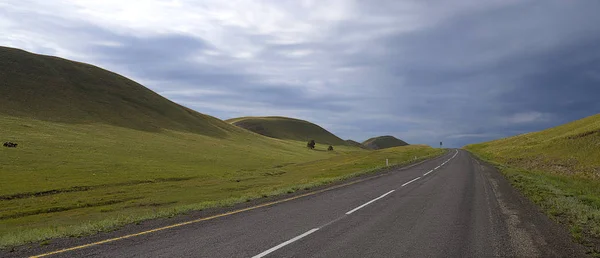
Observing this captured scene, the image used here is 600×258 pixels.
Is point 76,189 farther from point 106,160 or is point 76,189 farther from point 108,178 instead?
point 106,160

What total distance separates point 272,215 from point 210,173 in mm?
40801

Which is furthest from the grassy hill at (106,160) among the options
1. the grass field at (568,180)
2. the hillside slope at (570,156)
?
the hillside slope at (570,156)

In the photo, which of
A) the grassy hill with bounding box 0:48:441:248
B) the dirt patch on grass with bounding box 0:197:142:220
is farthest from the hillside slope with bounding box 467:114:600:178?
the dirt patch on grass with bounding box 0:197:142:220

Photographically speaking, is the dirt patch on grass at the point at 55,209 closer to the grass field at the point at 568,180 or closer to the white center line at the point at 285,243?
the white center line at the point at 285,243

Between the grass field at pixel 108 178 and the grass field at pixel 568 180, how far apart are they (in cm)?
1280

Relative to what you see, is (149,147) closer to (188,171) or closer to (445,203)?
(188,171)

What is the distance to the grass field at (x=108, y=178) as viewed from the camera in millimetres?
22109

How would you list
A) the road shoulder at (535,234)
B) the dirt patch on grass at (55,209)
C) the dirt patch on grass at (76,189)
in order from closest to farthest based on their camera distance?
the road shoulder at (535,234), the dirt patch on grass at (55,209), the dirt patch on grass at (76,189)

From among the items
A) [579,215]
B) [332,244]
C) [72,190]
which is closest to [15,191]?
[72,190]

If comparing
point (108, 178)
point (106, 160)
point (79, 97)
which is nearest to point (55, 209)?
point (108, 178)

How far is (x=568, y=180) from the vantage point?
34.4 metres

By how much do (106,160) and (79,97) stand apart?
2469 inches

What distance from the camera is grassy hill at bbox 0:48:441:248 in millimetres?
25422

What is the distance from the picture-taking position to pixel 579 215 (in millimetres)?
12859
